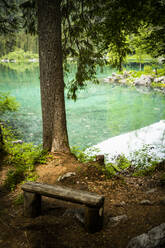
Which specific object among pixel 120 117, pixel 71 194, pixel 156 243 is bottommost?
pixel 120 117

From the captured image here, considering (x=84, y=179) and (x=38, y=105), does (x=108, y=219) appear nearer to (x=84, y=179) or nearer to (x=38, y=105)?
(x=84, y=179)

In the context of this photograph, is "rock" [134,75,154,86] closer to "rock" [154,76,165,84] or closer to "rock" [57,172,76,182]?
"rock" [154,76,165,84]

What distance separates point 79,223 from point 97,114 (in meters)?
15.4

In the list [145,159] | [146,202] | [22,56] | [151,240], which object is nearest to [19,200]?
[146,202]

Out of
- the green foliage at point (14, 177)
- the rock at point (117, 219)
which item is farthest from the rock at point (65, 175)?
the rock at point (117, 219)

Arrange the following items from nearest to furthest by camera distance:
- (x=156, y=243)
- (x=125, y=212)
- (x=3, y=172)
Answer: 1. (x=156, y=243)
2. (x=125, y=212)
3. (x=3, y=172)

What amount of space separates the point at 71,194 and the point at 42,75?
3.55 meters

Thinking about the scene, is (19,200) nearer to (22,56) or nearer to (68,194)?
(68,194)

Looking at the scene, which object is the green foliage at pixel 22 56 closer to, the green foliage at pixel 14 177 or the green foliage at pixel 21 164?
the green foliage at pixel 21 164

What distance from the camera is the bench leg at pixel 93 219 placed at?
2758mm

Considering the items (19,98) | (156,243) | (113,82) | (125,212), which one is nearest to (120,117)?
(19,98)

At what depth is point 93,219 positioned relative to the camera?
9.08 feet

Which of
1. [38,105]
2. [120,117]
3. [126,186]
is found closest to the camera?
[126,186]

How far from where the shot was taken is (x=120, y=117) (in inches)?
684
